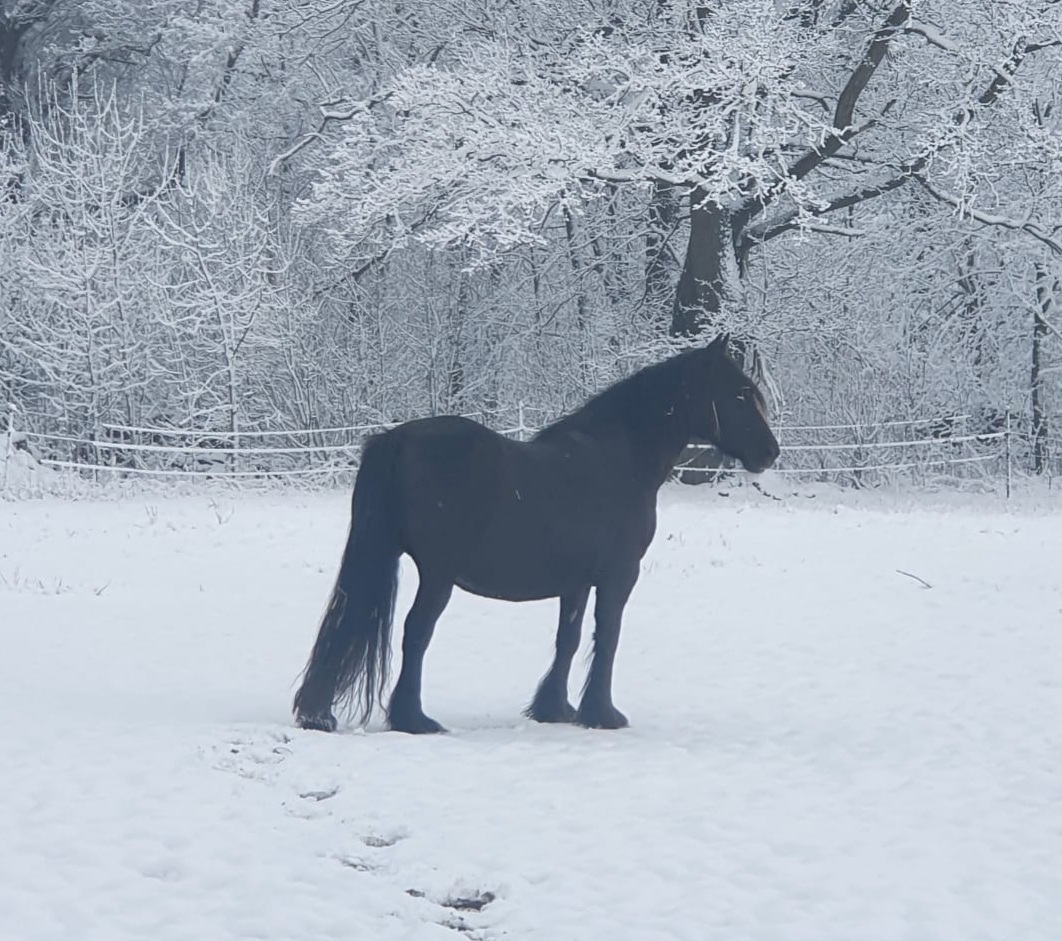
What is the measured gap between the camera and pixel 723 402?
770 cm

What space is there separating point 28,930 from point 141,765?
1.73 m

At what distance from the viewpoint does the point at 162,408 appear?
23500mm

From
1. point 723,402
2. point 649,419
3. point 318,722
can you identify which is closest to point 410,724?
point 318,722

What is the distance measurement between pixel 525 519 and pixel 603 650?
0.80 metres

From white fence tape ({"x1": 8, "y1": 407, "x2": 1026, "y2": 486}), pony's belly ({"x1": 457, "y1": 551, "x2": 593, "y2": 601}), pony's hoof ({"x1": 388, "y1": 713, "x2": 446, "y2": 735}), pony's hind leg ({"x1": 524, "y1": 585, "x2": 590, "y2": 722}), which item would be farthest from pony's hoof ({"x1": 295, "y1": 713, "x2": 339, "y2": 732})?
white fence tape ({"x1": 8, "y1": 407, "x2": 1026, "y2": 486})

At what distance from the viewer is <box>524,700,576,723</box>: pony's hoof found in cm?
762

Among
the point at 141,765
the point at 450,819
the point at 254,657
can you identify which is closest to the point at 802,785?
the point at 450,819

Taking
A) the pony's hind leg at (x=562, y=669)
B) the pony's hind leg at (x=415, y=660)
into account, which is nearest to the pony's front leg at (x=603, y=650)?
the pony's hind leg at (x=562, y=669)

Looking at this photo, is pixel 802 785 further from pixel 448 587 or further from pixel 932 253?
pixel 932 253

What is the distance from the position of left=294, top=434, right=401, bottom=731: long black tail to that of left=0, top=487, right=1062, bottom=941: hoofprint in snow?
210 millimetres

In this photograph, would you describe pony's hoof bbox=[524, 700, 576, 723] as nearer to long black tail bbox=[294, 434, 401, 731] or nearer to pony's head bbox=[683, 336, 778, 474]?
long black tail bbox=[294, 434, 401, 731]

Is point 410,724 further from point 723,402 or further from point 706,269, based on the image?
point 706,269

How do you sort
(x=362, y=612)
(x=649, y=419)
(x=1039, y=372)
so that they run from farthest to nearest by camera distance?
(x=1039, y=372), (x=649, y=419), (x=362, y=612)

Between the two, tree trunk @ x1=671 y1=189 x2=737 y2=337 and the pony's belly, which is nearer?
the pony's belly
